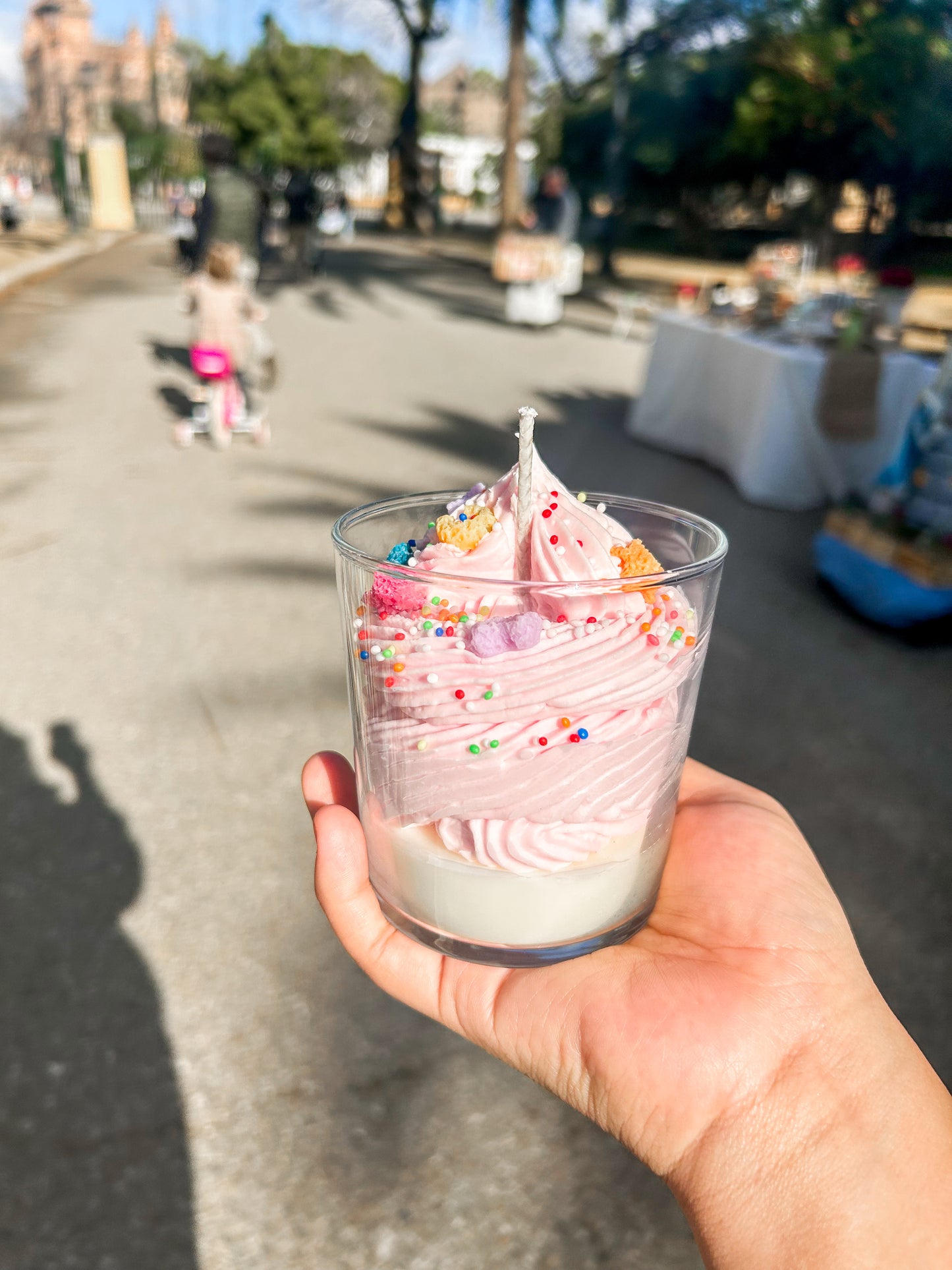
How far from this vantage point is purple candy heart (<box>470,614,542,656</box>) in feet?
3.47

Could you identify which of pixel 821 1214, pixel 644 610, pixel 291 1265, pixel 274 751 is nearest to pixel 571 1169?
pixel 291 1265

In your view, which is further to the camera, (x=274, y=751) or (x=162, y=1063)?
(x=274, y=751)

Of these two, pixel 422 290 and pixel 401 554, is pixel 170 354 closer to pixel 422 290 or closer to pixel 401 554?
pixel 422 290

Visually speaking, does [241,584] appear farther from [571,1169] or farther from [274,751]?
[571,1169]

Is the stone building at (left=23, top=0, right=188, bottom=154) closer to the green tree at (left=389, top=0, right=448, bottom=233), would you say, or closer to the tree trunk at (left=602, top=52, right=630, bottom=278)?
the green tree at (left=389, top=0, right=448, bottom=233)

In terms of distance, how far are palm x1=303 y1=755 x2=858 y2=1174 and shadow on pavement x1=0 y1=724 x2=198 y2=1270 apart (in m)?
0.88

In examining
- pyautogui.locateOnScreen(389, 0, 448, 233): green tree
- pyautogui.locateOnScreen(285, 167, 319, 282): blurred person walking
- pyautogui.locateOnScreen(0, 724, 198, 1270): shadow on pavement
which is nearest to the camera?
pyautogui.locateOnScreen(0, 724, 198, 1270): shadow on pavement

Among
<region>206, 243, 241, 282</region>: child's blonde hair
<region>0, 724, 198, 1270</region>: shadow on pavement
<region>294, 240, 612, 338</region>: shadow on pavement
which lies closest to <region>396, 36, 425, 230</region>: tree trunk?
<region>294, 240, 612, 338</region>: shadow on pavement

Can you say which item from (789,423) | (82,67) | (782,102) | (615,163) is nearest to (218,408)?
(789,423)

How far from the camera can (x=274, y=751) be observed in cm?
322

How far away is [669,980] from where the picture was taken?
50.5 inches

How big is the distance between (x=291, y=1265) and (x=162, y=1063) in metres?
0.58

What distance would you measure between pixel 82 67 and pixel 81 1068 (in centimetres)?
9719

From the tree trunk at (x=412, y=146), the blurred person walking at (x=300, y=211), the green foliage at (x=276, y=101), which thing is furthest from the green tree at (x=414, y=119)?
the blurred person walking at (x=300, y=211)
